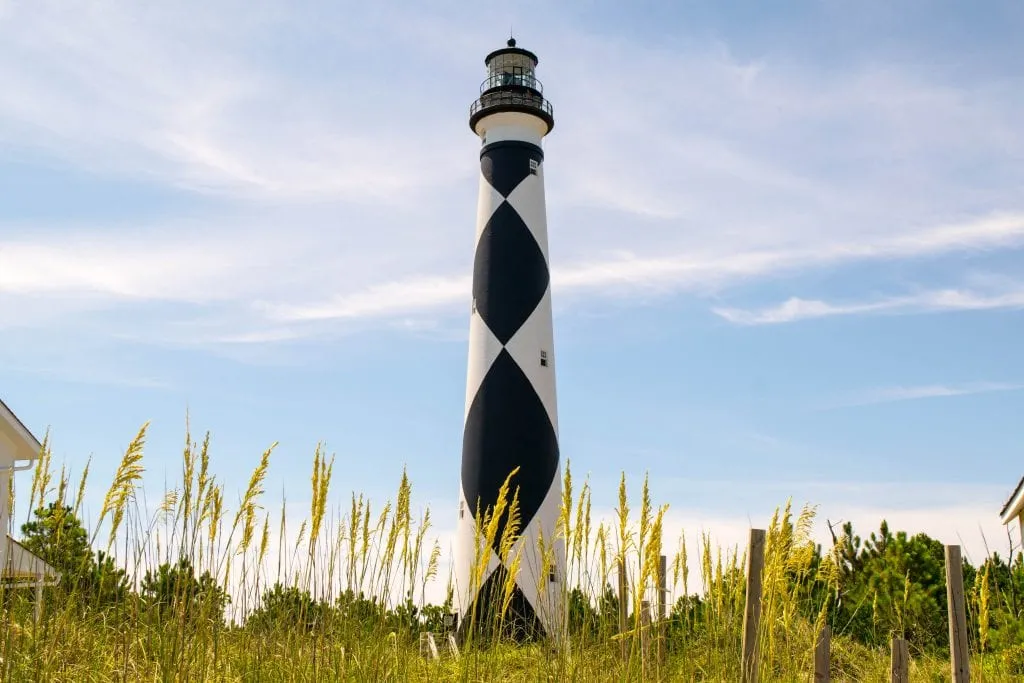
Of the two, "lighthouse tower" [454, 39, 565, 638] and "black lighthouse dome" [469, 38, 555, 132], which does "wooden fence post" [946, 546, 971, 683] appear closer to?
"lighthouse tower" [454, 39, 565, 638]

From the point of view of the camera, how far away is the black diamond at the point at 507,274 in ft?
41.1

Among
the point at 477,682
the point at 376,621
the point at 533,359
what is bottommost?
the point at 477,682

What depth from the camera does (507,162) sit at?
13336mm

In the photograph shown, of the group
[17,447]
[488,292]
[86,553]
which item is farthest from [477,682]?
[17,447]

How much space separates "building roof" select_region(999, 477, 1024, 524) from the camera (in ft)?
34.2

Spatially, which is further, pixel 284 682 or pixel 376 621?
pixel 376 621

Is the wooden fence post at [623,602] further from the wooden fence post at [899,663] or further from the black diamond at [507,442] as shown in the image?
the black diamond at [507,442]

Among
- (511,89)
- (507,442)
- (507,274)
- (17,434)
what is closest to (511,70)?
(511,89)

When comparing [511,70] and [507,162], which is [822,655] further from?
[511,70]

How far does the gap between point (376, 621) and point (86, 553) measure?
1.32 m

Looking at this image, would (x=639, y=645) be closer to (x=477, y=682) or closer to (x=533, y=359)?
(x=477, y=682)

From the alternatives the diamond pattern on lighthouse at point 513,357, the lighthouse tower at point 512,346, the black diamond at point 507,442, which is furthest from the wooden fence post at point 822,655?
the black diamond at point 507,442

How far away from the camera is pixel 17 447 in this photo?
41.9ft

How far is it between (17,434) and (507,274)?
7063 mm
